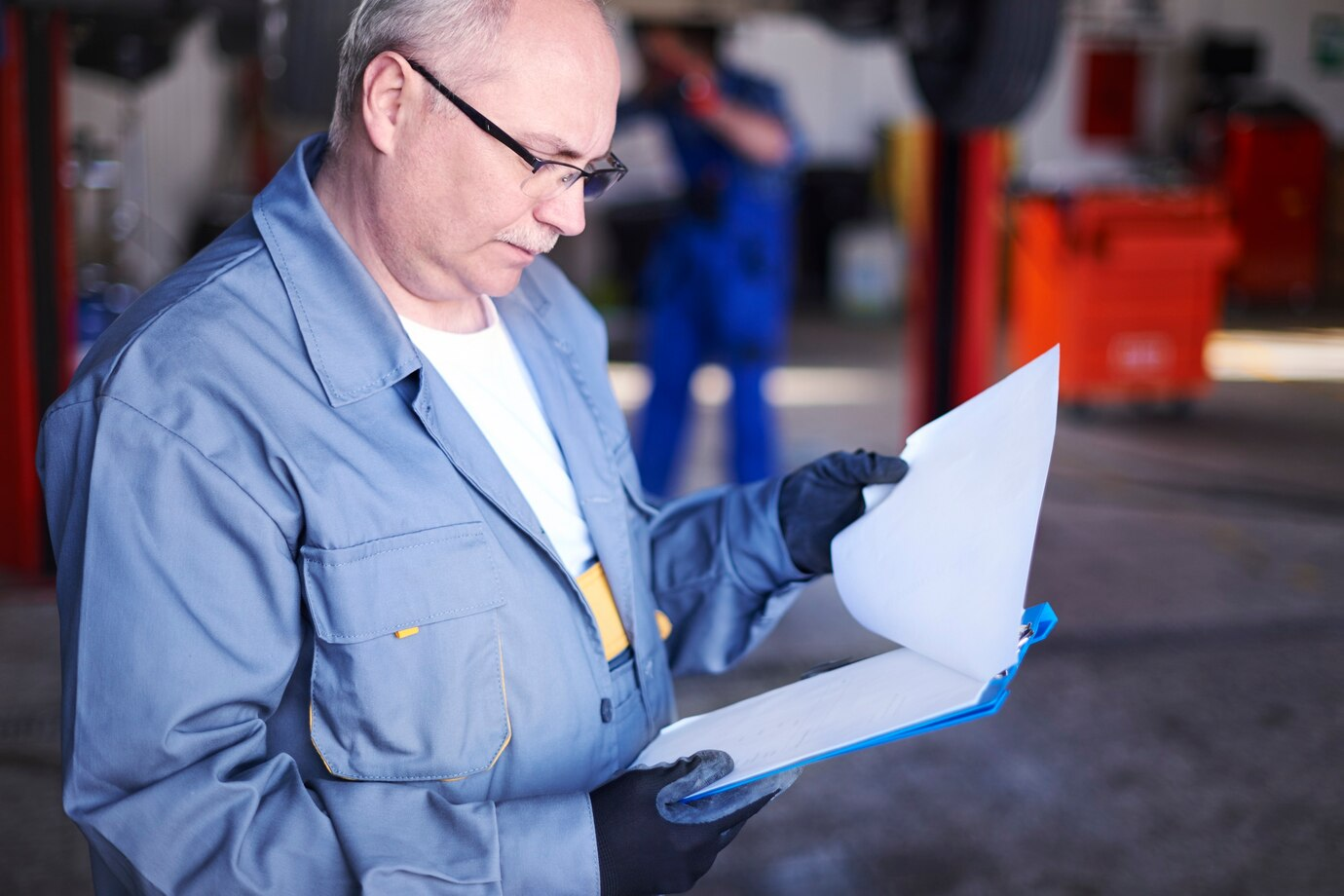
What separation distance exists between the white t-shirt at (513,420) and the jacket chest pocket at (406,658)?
12cm

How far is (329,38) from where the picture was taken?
2625mm

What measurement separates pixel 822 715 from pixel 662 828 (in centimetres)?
15

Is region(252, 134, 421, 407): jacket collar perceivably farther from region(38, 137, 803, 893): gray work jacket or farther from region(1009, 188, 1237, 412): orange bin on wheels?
region(1009, 188, 1237, 412): orange bin on wheels

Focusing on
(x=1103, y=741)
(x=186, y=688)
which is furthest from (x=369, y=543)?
(x=1103, y=741)

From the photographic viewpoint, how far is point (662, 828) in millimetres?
903

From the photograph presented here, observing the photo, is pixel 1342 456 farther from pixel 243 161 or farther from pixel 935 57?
pixel 243 161

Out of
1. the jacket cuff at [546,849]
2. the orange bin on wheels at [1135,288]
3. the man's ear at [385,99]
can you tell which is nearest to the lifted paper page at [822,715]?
the jacket cuff at [546,849]

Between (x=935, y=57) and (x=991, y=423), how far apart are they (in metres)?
2.70

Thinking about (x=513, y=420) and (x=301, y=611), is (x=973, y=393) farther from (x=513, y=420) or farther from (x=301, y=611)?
(x=301, y=611)

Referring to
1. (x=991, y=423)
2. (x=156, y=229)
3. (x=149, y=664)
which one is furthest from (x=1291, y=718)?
(x=156, y=229)

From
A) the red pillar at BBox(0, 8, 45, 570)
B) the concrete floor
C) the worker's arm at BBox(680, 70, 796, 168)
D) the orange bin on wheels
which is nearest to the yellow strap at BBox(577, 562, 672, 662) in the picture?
the concrete floor

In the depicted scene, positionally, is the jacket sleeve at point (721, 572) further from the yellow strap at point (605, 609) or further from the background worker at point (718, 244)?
the background worker at point (718, 244)

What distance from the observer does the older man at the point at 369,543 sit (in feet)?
2.69

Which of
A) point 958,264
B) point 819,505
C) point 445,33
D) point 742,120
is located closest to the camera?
point 445,33
